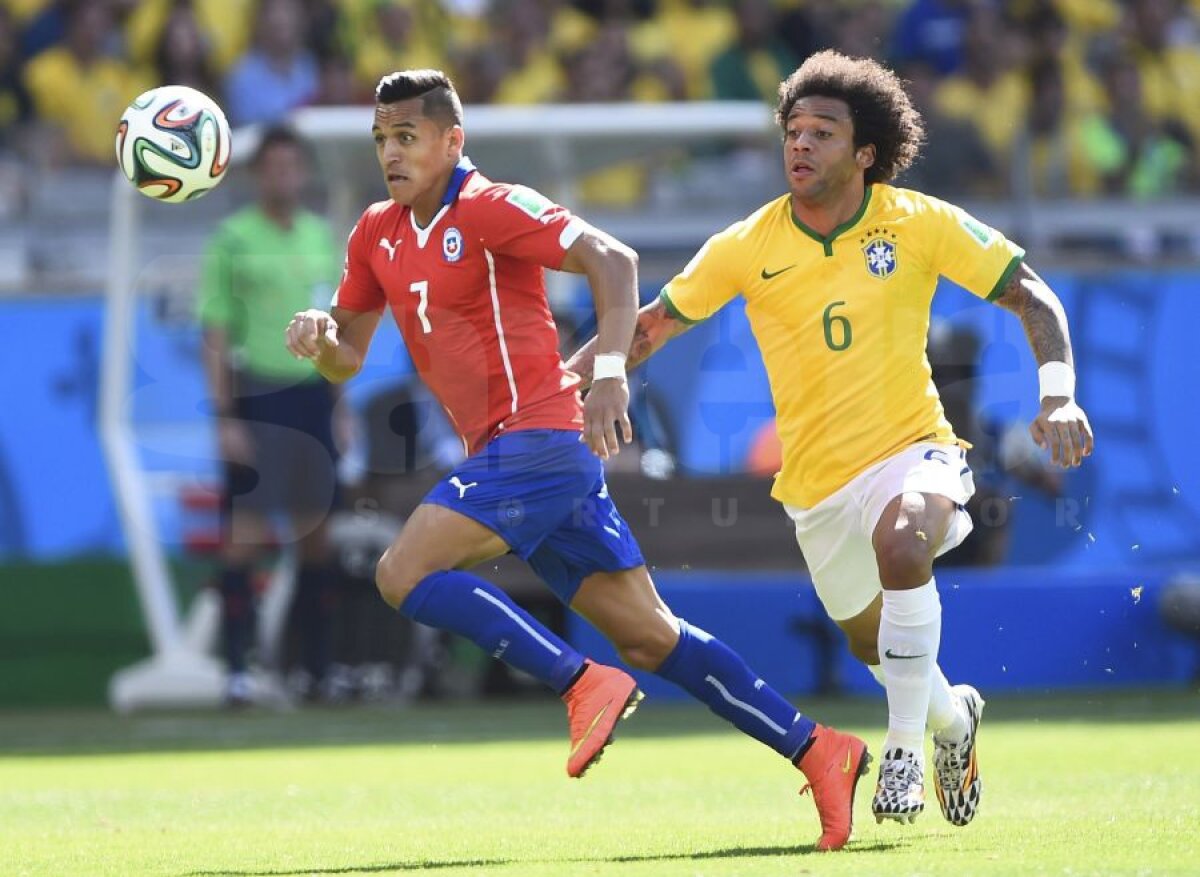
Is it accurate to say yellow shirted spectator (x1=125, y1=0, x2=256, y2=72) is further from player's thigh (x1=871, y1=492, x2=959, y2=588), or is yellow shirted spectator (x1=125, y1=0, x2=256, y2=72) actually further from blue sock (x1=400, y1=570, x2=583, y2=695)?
player's thigh (x1=871, y1=492, x2=959, y2=588)

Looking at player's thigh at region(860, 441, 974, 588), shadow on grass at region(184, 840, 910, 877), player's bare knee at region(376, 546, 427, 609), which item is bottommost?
shadow on grass at region(184, 840, 910, 877)

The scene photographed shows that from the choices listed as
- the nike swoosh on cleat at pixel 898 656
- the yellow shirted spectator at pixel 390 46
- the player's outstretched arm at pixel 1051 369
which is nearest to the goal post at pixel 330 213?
the yellow shirted spectator at pixel 390 46

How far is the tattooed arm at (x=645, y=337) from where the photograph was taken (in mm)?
7055

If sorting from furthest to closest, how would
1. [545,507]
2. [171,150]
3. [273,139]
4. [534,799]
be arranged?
[273,139]
[534,799]
[171,150]
[545,507]

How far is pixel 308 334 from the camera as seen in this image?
6816 mm

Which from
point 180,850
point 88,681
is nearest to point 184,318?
point 88,681

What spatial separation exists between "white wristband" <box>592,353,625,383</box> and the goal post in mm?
7310

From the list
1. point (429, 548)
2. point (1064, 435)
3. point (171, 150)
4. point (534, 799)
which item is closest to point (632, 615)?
point (429, 548)

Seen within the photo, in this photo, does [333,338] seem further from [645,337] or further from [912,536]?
[912,536]

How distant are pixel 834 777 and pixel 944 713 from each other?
22.2 inches

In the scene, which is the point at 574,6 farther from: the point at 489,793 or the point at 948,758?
the point at 948,758

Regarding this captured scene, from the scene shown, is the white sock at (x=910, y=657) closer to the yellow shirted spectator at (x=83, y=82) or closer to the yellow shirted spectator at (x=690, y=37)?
the yellow shirted spectator at (x=83, y=82)

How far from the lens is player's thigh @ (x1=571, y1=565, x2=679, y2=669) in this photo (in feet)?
22.3

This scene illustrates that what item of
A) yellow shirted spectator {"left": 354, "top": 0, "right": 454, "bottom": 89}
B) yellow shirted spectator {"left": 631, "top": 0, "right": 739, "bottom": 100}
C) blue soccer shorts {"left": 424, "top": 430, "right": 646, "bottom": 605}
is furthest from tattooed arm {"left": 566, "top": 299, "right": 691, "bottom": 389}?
yellow shirted spectator {"left": 631, "top": 0, "right": 739, "bottom": 100}
